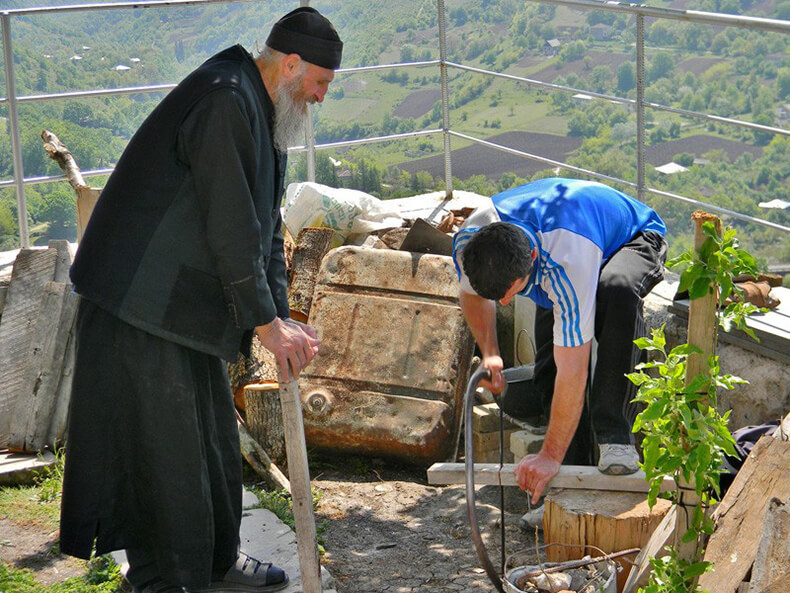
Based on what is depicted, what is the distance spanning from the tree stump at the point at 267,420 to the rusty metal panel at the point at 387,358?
0.19m

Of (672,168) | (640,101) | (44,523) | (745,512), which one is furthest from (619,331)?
(672,168)

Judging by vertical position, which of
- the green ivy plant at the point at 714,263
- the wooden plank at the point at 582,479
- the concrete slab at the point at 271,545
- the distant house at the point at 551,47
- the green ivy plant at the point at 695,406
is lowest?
the concrete slab at the point at 271,545

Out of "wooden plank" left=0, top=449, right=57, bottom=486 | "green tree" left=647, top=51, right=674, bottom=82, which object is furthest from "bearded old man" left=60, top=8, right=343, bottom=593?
Answer: "green tree" left=647, top=51, right=674, bottom=82

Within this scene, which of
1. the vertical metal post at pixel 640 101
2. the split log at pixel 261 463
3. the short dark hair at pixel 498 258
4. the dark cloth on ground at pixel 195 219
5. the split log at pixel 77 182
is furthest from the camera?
the split log at pixel 77 182

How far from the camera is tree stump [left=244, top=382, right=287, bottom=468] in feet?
15.6

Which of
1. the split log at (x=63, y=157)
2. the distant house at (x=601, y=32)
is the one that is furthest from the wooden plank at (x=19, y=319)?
the distant house at (x=601, y=32)

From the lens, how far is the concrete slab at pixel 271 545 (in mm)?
3631

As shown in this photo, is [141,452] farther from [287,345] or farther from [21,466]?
[21,466]

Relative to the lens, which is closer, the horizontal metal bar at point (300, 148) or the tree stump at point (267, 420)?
the tree stump at point (267, 420)

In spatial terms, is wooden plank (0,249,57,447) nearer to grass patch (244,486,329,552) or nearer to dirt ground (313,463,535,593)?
grass patch (244,486,329,552)

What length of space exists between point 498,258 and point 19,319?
3.08 metres

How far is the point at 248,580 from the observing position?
3.52m

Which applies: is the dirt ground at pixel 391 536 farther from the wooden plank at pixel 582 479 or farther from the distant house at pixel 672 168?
the distant house at pixel 672 168

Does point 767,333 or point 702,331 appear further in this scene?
point 767,333
